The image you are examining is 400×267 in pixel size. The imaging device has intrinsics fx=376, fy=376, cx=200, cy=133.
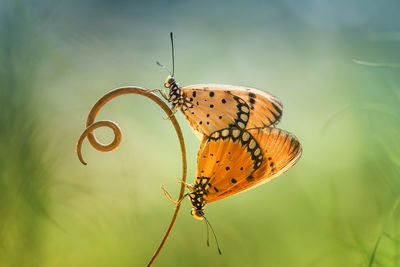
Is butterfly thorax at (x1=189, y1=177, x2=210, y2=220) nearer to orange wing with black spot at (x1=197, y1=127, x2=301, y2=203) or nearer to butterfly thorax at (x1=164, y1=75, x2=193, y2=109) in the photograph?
orange wing with black spot at (x1=197, y1=127, x2=301, y2=203)

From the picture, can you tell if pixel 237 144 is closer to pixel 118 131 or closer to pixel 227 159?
pixel 227 159

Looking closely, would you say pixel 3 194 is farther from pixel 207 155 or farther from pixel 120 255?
pixel 207 155

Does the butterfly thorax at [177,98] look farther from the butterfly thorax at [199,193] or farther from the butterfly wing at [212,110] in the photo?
the butterfly thorax at [199,193]

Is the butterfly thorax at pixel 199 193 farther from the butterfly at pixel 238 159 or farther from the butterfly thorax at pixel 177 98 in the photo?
the butterfly thorax at pixel 177 98

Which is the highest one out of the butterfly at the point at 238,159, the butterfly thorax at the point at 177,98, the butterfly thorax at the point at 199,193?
the butterfly thorax at the point at 177,98

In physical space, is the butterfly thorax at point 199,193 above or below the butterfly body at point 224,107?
below

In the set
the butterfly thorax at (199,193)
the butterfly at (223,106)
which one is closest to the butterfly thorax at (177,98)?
the butterfly at (223,106)

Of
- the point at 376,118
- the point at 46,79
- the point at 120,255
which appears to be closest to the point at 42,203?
the point at 120,255

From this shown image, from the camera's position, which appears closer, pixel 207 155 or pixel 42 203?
pixel 207 155

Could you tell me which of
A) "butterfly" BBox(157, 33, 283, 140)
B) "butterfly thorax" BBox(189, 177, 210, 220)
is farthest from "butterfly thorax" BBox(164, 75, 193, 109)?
"butterfly thorax" BBox(189, 177, 210, 220)
